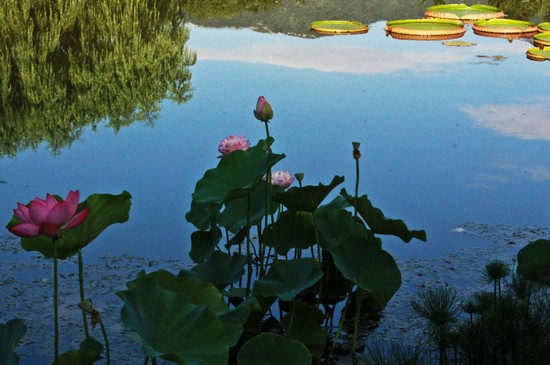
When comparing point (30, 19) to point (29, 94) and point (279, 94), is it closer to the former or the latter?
point (29, 94)

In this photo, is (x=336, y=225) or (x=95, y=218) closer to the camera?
(x=95, y=218)

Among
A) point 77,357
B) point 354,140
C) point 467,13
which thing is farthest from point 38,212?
point 467,13

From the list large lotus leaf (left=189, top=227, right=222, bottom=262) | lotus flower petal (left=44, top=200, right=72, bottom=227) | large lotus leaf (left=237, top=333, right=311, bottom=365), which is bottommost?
large lotus leaf (left=189, top=227, right=222, bottom=262)

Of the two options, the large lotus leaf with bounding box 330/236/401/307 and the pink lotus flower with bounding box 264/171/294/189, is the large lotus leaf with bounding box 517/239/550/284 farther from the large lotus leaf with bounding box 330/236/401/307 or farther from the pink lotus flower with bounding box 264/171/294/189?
the pink lotus flower with bounding box 264/171/294/189

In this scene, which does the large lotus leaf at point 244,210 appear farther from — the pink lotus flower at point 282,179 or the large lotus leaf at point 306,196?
the large lotus leaf at point 306,196

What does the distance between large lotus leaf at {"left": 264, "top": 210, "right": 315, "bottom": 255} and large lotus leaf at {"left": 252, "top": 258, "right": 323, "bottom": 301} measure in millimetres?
304

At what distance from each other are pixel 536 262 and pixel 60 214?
1390 mm

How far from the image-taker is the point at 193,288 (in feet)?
5.67

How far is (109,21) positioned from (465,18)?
4750 mm

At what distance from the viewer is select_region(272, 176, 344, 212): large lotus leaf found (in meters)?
1.88

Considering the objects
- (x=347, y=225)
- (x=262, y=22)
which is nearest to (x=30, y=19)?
(x=262, y=22)

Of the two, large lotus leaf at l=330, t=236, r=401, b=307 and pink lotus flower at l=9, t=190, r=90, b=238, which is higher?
pink lotus flower at l=9, t=190, r=90, b=238

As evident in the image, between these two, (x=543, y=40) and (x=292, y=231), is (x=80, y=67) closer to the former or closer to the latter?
(x=292, y=231)

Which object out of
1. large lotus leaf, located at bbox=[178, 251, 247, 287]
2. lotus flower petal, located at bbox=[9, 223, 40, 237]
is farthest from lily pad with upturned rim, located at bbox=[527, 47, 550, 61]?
lotus flower petal, located at bbox=[9, 223, 40, 237]
